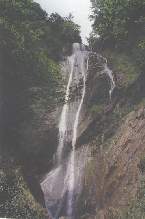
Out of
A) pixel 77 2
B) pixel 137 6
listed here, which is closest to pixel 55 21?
pixel 77 2

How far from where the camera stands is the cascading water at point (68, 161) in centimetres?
1806

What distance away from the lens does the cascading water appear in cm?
Answer: 1806

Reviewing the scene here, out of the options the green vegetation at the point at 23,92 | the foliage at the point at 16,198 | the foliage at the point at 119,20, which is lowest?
the foliage at the point at 16,198

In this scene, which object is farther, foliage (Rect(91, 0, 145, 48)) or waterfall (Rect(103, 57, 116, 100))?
foliage (Rect(91, 0, 145, 48))

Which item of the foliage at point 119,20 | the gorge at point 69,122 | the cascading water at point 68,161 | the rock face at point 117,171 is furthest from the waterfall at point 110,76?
the rock face at point 117,171

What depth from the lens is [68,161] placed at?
19125 millimetres

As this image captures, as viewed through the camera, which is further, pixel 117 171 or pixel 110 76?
pixel 110 76

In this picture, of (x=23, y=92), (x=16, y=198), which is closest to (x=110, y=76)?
(x=23, y=92)

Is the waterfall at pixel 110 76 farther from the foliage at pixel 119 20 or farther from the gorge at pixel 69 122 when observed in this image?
the foliage at pixel 119 20

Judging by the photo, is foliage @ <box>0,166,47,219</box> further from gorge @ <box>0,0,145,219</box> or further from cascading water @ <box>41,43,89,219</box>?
cascading water @ <box>41,43,89,219</box>

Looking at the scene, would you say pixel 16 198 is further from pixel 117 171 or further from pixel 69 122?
pixel 69 122

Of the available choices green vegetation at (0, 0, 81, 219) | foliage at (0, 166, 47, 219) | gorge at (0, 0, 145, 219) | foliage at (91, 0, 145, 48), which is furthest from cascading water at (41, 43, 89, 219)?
foliage at (91, 0, 145, 48)

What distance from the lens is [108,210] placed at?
658 inches

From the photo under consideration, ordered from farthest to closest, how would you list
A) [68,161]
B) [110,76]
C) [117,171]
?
[110,76], [68,161], [117,171]
